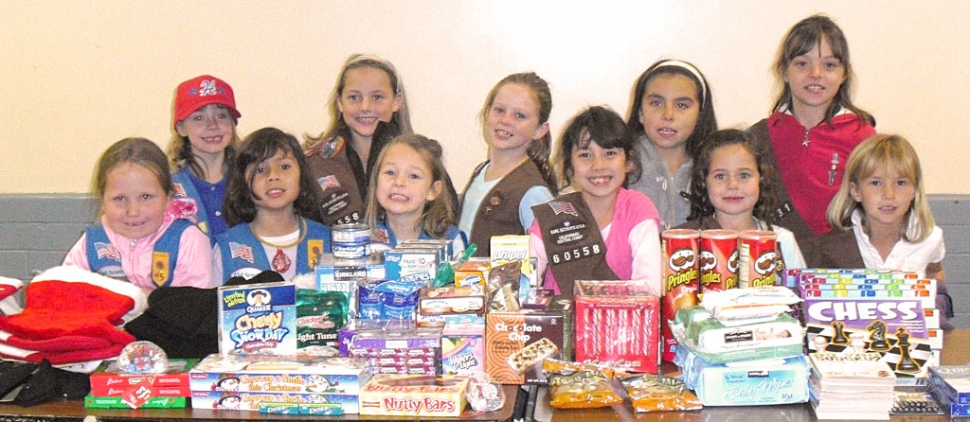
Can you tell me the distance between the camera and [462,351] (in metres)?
2.55

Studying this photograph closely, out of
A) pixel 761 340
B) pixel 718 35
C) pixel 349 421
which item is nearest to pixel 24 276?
pixel 349 421

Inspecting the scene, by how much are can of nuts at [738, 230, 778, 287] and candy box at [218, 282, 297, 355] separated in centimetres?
133

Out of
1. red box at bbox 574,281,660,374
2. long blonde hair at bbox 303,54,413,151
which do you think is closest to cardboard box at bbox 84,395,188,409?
red box at bbox 574,281,660,374

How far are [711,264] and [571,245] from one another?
2.57 feet

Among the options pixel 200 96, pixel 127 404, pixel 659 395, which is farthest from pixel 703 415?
pixel 200 96

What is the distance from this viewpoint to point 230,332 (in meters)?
2.62

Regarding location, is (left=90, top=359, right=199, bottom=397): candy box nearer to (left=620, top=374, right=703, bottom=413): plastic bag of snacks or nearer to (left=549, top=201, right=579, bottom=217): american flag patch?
(left=620, top=374, right=703, bottom=413): plastic bag of snacks

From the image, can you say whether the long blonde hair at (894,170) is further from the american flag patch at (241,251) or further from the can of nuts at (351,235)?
the american flag patch at (241,251)

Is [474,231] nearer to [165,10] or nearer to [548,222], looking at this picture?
[548,222]

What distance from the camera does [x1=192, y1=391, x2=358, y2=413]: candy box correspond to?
2404mm

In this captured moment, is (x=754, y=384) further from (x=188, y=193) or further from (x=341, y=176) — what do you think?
(x=188, y=193)

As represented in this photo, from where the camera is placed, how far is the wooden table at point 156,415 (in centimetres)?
237

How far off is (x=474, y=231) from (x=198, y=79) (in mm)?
1532

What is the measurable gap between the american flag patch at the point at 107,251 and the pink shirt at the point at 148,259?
1 cm
